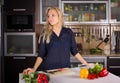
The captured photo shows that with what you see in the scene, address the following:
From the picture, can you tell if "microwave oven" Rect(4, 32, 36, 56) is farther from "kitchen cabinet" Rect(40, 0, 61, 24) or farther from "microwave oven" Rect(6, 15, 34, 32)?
"kitchen cabinet" Rect(40, 0, 61, 24)

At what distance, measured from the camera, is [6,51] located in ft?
16.1

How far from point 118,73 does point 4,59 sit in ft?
6.84

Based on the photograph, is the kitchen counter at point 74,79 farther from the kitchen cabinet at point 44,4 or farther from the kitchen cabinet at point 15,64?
the kitchen cabinet at point 44,4

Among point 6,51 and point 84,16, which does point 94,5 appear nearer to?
point 84,16

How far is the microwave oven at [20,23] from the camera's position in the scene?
192 inches

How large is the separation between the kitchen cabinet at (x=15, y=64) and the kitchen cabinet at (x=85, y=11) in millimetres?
1046

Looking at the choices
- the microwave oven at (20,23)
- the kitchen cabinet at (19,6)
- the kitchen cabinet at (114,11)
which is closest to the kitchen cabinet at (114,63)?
the kitchen cabinet at (114,11)

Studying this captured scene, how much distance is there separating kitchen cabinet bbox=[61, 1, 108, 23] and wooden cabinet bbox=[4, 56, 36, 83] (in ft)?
3.44

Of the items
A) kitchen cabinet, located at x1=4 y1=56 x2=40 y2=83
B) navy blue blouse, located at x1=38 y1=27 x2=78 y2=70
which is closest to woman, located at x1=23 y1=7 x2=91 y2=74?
navy blue blouse, located at x1=38 y1=27 x2=78 y2=70

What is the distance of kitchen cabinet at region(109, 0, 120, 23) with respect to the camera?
16.7 ft

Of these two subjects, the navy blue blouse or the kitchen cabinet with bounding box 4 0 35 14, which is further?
the kitchen cabinet with bounding box 4 0 35 14

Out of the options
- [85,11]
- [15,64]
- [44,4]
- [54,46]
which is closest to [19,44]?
[15,64]

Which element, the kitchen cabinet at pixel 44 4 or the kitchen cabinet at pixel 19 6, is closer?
the kitchen cabinet at pixel 19 6

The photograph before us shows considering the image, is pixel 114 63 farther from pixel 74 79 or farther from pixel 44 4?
pixel 74 79
